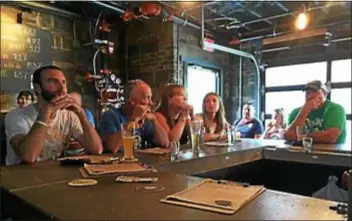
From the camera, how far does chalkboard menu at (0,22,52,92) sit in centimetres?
329

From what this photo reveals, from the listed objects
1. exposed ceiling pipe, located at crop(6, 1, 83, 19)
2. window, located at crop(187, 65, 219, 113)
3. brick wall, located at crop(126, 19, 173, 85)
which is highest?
exposed ceiling pipe, located at crop(6, 1, 83, 19)

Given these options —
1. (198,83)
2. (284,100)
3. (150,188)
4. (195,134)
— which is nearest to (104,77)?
(198,83)

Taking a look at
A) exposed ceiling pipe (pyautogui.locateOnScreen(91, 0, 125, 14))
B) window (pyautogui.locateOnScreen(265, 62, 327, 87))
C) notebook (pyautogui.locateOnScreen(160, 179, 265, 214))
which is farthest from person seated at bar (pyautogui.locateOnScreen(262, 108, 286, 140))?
notebook (pyautogui.locateOnScreen(160, 179, 265, 214))

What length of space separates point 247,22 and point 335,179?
3.10 meters

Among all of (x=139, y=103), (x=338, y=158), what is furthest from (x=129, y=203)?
(x=338, y=158)

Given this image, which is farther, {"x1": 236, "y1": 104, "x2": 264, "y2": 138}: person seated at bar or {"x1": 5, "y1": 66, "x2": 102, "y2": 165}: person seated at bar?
{"x1": 236, "y1": 104, "x2": 264, "y2": 138}: person seated at bar

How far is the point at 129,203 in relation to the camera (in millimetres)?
751

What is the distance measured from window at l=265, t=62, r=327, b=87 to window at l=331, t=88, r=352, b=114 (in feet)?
0.86

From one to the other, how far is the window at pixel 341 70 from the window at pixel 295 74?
13 centimetres

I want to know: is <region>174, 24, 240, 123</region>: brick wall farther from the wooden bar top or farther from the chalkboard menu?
the wooden bar top

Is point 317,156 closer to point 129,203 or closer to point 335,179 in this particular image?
point 335,179

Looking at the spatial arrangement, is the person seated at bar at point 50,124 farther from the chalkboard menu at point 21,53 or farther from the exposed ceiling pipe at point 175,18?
the exposed ceiling pipe at point 175,18

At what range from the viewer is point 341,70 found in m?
4.57

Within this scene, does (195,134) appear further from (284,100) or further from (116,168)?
(284,100)
